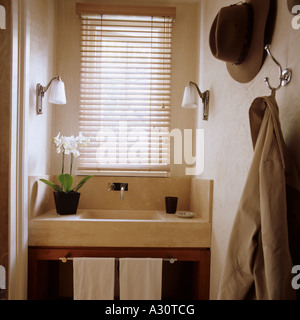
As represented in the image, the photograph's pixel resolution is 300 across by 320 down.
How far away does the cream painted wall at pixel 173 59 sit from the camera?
7.00 ft

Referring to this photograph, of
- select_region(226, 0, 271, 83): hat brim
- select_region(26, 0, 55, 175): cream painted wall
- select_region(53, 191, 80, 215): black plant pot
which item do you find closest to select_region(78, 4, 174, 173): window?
select_region(26, 0, 55, 175): cream painted wall

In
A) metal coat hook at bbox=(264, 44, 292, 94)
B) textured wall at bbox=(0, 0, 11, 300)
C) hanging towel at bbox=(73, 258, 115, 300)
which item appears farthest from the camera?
hanging towel at bbox=(73, 258, 115, 300)

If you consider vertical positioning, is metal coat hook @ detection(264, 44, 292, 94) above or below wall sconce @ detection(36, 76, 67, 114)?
below

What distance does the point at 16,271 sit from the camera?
1.50 metres

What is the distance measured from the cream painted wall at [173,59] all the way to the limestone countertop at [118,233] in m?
0.61

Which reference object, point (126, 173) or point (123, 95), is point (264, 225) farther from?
point (123, 95)

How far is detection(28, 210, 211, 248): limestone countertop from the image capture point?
163cm

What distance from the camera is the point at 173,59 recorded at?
7.20 feet

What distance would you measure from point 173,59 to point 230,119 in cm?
106

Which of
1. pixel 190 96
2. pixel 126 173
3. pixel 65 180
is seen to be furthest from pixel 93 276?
pixel 190 96

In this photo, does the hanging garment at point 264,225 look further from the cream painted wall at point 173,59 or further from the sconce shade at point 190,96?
the cream painted wall at point 173,59

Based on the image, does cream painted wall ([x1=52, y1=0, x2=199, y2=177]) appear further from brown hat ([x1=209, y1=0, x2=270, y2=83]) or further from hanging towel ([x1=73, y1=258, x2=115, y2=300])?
brown hat ([x1=209, y1=0, x2=270, y2=83])

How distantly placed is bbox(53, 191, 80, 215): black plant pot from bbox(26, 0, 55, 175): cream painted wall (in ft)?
0.76

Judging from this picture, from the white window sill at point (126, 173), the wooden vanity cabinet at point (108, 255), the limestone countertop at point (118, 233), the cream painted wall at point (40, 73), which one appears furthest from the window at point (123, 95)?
the wooden vanity cabinet at point (108, 255)
